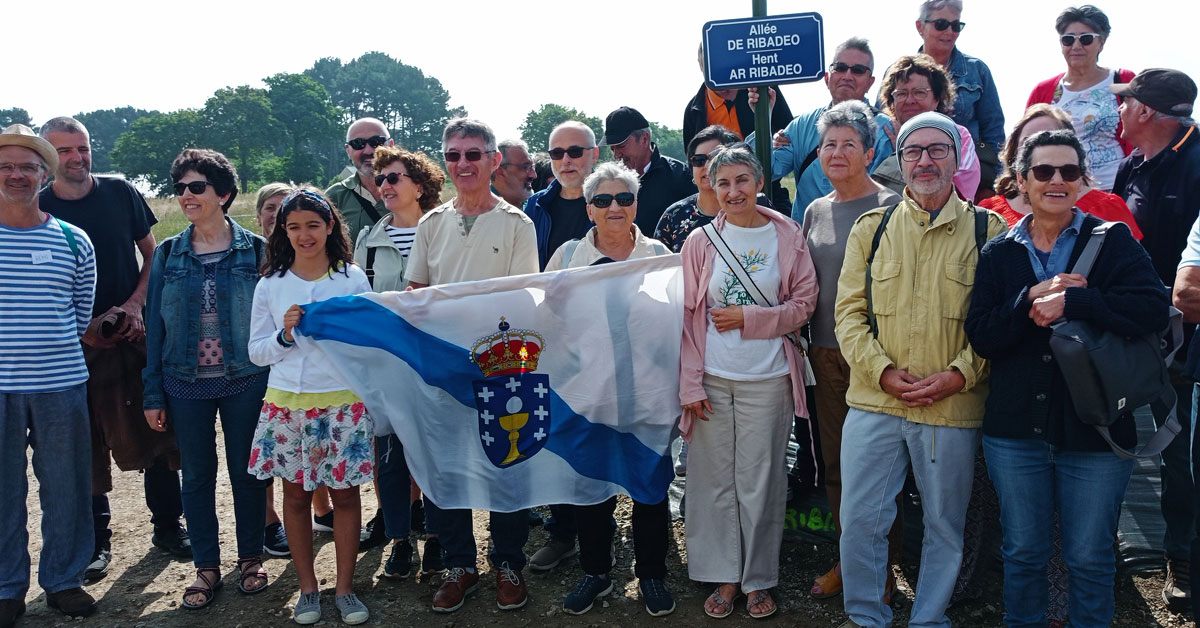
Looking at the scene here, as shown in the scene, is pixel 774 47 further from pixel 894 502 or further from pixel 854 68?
pixel 894 502

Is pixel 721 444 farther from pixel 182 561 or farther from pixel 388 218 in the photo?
pixel 182 561

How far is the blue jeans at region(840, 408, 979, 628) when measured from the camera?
3.89 meters

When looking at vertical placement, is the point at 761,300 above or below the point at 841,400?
above

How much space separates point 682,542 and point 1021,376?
8.55 feet

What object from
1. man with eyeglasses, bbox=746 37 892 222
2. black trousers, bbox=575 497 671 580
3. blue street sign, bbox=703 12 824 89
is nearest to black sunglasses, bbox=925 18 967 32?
man with eyeglasses, bbox=746 37 892 222

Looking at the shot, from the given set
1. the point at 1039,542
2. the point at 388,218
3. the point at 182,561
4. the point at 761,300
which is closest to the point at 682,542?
the point at 761,300

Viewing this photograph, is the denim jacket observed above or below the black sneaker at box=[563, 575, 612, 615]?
above

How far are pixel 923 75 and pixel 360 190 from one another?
13.3 ft

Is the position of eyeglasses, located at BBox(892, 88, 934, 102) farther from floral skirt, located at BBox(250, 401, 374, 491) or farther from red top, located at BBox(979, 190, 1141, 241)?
floral skirt, located at BBox(250, 401, 374, 491)

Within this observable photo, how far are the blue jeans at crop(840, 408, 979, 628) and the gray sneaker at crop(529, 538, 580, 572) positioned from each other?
73.6 inches

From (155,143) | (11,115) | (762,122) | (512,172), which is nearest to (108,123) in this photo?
(11,115)

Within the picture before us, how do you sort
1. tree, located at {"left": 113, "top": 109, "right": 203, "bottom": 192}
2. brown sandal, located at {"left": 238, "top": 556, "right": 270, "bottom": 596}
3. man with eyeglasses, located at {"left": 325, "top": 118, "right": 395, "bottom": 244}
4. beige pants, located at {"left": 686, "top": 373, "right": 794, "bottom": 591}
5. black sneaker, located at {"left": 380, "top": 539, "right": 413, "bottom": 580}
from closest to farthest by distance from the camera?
beige pants, located at {"left": 686, "top": 373, "right": 794, "bottom": 591} < brown sandal, located at {"left": 238, "top": 556, "right": 270, "bottom": 596} < black sneaker, located at {"left": 380, "top": 539, "right": 413, "bottom": 580} < man with eyeglasses, located at {"left": 325, "top": 118, "right": 395, "bottom": 244} < tree, located at {"left": 113, "top": 109, "right": 203, "bottom": 192}

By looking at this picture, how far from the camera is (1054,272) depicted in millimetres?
3627

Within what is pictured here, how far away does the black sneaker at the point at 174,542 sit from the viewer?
5.76 metres
